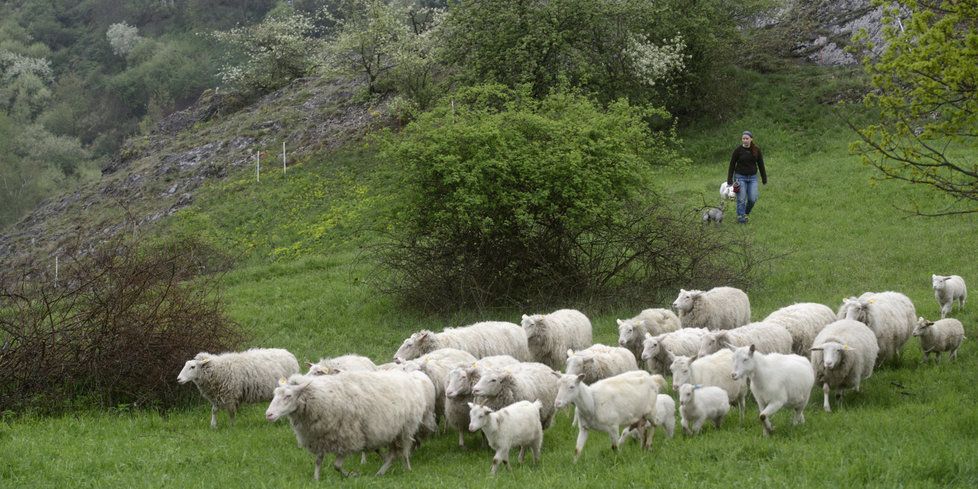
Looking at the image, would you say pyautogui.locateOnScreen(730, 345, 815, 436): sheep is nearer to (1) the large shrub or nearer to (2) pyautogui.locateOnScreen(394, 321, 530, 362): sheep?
(2) pyautogui.locateOnScreen(394, 321, 530, 362): sheep

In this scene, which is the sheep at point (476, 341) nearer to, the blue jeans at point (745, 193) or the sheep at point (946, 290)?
the sheep at point (946, 290)

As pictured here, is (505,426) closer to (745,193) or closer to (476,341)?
(476,341)

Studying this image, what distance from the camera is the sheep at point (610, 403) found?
32.2ft

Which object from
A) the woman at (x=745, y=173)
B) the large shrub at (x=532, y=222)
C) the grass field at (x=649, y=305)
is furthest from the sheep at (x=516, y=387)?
the woman at (x=745, y=173)

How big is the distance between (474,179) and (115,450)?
395 inches

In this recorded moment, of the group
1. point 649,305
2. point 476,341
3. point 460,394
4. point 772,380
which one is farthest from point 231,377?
point 649,305

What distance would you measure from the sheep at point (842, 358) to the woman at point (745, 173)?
12.7 m

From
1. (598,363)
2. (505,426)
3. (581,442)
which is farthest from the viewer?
(598,363)

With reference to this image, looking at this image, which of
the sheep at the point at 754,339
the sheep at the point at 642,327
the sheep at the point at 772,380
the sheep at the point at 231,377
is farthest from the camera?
the sheep at the point at 642,327

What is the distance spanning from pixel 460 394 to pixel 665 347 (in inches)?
136

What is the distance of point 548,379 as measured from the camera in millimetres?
11117

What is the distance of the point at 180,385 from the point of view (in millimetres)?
14672

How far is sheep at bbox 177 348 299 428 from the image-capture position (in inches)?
521

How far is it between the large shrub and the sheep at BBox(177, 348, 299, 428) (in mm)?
6780
